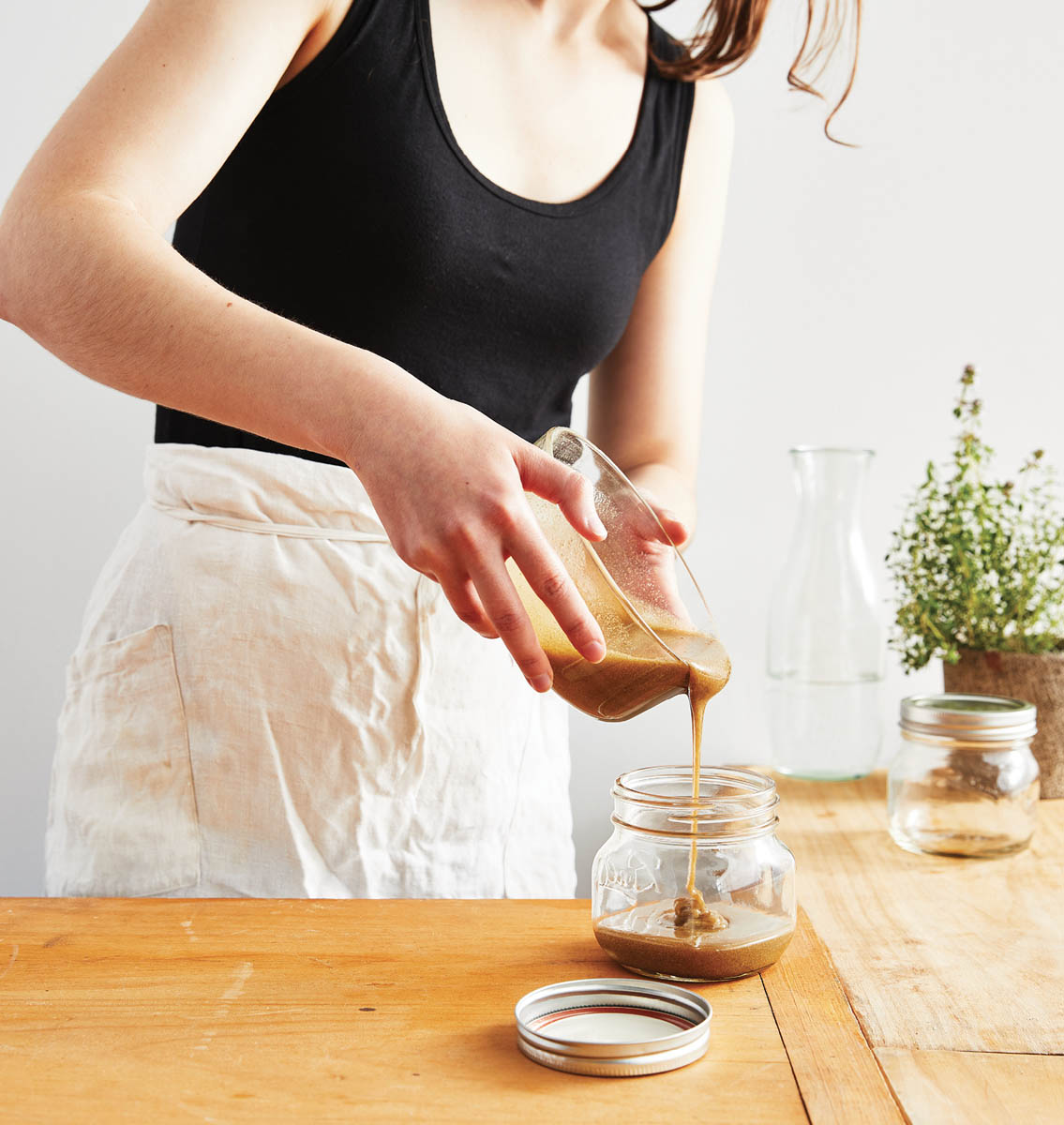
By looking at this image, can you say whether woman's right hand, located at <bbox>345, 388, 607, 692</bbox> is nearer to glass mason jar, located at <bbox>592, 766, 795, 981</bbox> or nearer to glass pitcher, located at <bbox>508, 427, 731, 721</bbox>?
glass pitcher, located at <bbox>508, 427, 731, 721</bbox>

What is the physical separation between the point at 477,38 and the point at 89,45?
2.85 ft

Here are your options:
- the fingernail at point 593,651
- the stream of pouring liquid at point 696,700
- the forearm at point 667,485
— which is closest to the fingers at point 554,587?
the fingernail at point 593,651

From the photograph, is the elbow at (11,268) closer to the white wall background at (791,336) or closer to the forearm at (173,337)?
the forearm at (173,337)

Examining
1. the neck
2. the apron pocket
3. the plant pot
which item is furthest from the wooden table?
the neck

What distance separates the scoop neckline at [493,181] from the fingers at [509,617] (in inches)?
20.3

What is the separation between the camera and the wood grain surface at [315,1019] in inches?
21.3

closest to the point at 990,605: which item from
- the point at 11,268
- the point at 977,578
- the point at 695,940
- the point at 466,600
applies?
the point at 977,578

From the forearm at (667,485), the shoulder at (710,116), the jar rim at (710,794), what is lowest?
the jar rim at (710,794)

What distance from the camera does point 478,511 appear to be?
59cm

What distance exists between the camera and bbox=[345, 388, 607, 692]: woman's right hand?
0.59 m

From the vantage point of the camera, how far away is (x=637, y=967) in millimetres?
700

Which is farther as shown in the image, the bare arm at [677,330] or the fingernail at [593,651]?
the bare arm at [677,330]

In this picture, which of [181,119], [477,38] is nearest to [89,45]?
[477,38]

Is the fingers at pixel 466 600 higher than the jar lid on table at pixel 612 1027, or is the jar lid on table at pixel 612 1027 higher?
the fingers at pixel 466 600
